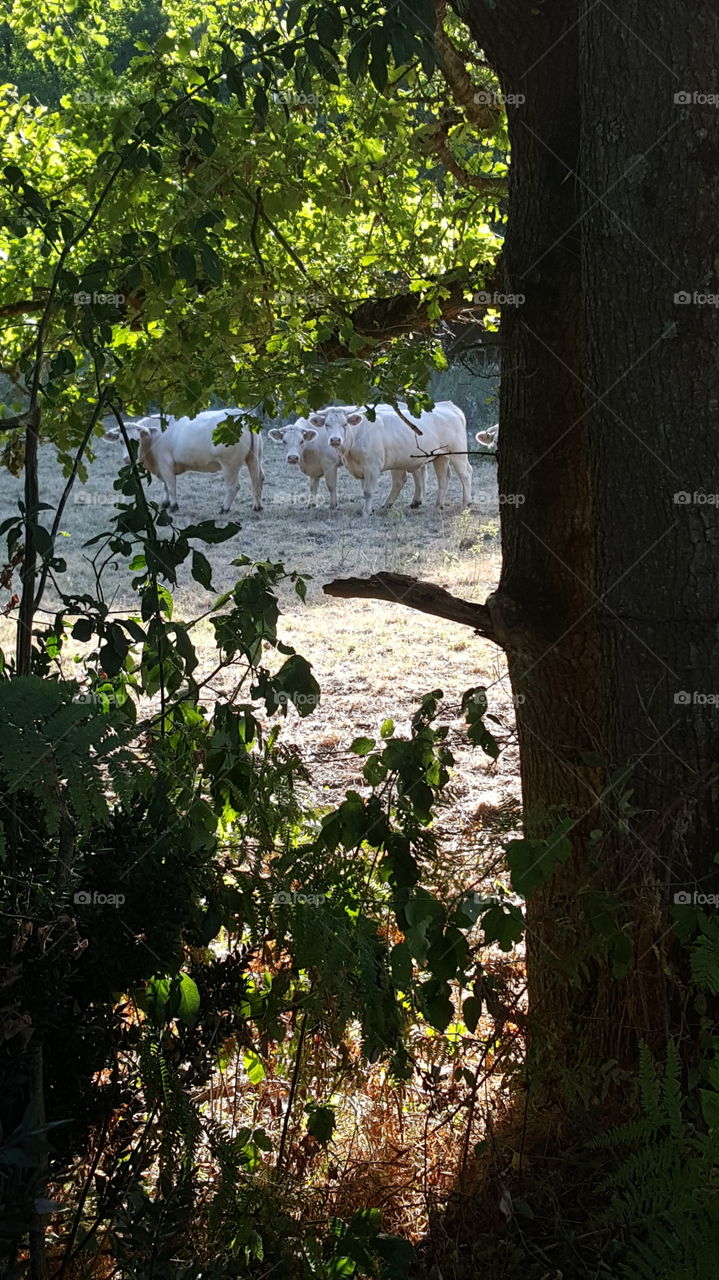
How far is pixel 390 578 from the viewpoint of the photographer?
2.22m

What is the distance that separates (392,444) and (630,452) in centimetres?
1041

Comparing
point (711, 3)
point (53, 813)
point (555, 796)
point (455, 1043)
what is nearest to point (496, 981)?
point (455, 1043)

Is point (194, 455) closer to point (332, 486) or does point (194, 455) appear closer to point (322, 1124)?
point (332, 486)

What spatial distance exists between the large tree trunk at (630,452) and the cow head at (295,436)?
32.1 ft

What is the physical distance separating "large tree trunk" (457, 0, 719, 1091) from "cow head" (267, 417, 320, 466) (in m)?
9.79

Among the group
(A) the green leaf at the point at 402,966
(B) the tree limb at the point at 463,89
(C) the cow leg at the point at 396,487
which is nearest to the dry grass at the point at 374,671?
(C) the cow leg at the point at 396,487

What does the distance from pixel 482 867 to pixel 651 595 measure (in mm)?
577

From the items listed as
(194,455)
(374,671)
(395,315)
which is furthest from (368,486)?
(395,315)

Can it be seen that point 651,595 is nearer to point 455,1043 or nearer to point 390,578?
point 390,578

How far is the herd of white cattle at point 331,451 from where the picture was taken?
11.8 meters

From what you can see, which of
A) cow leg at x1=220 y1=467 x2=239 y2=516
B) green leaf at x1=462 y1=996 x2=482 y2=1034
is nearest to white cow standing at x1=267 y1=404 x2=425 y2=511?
cow leg at x1=220 y1=467 x2=239 y2=516

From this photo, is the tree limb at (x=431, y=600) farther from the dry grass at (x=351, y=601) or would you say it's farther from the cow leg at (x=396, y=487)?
the cow leg at (x=396, y=487)

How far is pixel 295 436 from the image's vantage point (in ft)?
39.7

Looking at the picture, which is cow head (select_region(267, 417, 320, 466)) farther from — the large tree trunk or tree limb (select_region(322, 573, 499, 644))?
the large tree trunk
